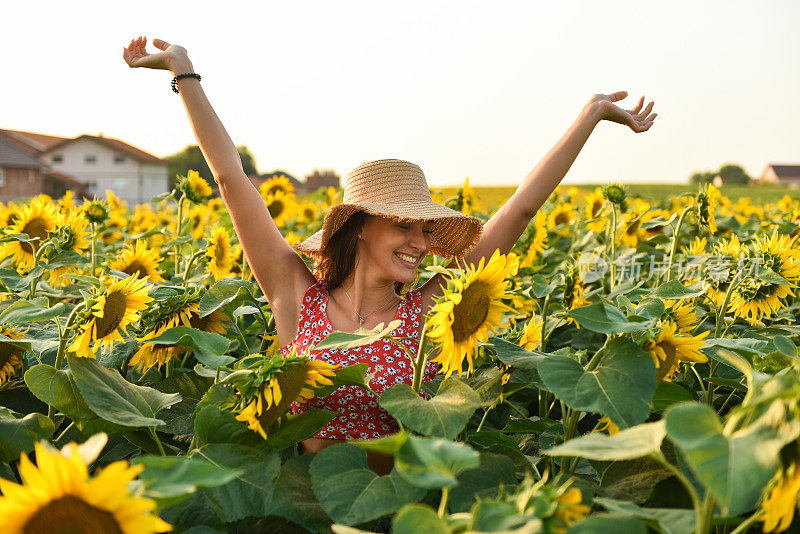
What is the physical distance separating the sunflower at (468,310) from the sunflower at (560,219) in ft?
10.6

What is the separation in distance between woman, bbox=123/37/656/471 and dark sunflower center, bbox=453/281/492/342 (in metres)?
0.54

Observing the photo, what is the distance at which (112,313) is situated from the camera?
1.41 meters

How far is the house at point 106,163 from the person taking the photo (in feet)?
136

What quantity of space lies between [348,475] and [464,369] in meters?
0.78

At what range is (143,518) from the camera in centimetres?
75

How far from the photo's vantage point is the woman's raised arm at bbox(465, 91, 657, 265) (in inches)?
77.3

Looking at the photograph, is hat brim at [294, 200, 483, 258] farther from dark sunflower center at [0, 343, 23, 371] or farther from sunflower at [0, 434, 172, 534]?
sunflower at [0, 434, 172, 534]

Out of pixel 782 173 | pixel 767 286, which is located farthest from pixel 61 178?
pixel 782 173

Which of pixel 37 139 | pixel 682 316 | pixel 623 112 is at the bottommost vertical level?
pixel 682 316

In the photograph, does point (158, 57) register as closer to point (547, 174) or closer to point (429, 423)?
point (547, 174)

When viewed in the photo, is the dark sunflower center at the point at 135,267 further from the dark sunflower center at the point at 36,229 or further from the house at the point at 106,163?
the house at the point at 106,163

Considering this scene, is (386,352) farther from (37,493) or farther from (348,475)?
(37,493)

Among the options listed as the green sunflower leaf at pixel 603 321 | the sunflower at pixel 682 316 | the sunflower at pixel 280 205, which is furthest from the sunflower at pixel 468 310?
the sunflower at pixel 280 205

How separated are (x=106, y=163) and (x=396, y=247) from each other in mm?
44297
